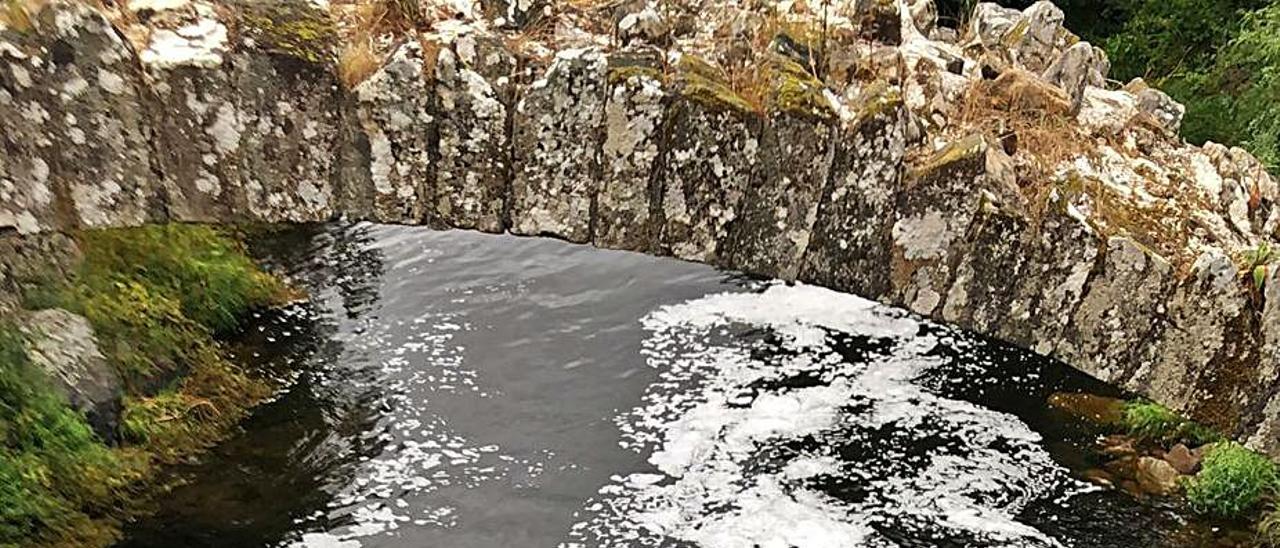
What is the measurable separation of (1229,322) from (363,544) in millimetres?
6716

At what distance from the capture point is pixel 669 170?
3.26 m

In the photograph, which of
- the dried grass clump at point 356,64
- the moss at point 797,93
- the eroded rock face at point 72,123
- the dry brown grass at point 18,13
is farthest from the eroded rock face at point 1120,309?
the dry brown grass at point 18,13

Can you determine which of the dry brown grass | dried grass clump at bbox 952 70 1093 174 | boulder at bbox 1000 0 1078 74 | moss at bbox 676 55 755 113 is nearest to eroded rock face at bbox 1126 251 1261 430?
dried grass clump at bbox 952 70 1093 174

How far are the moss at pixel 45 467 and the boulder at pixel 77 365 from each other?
156 millimetres

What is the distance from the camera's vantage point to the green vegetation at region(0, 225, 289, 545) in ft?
25.7

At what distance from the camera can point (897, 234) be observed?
126 inches

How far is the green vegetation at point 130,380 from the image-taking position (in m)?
7.83

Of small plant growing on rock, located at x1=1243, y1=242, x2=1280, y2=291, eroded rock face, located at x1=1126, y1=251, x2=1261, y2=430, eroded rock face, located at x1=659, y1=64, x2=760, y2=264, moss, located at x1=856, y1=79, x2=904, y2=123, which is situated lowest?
eroded rock face, located at x1=1126, y1=251, x2=1261, y2=430

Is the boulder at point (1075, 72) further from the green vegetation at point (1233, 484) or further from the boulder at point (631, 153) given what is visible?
the green vegetation at point (1233, 484)

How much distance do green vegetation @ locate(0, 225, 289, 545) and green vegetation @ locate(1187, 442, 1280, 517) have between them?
8587 millimetres

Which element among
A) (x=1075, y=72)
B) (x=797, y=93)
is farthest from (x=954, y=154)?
(x=1075, y=72)

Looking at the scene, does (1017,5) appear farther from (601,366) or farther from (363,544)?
(363,544)

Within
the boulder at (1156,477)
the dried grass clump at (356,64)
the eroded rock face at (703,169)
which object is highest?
the dried grass clump at (356,64)

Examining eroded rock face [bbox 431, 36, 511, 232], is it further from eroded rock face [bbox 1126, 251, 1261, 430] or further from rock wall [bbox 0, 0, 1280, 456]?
eroded rock face [bbox 1126, 251, 1261, 430]
